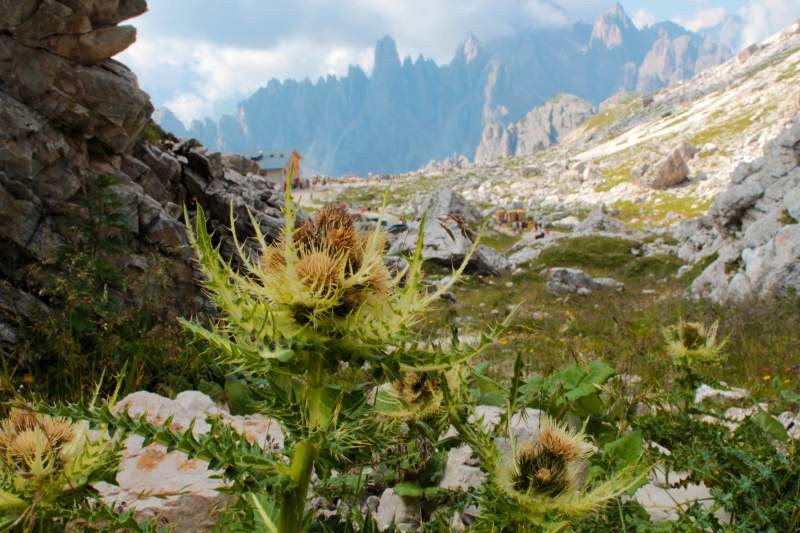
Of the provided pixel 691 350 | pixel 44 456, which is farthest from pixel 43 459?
pixel 691 350

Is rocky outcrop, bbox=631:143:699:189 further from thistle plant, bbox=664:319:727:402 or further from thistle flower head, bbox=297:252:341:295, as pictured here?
thistle flower head, bbox=297:252:341:295

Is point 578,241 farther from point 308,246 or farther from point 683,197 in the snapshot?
point 683,197

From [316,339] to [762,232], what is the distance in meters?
17.4

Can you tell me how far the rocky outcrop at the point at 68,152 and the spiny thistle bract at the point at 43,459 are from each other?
4242mm

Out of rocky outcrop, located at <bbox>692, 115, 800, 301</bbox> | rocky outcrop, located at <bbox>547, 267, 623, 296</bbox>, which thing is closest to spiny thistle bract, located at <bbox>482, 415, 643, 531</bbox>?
rocky outcrop, located at <bbox>692, 115, 800, 301</bbox>

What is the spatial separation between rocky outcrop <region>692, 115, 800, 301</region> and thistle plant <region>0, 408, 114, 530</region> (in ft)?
44.3

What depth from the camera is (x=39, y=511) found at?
1.70 meters

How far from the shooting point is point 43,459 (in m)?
1.84

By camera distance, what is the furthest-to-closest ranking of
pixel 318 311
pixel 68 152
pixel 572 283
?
pixel 572 283 < pixel 68 152 < pixel 318 311

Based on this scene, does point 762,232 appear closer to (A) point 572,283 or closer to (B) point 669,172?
(A) point 572,283

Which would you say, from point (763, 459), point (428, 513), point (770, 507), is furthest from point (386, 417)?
point (763, 459)

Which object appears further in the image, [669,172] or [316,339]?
[669,172]

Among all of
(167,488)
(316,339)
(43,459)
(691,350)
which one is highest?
(691,350)

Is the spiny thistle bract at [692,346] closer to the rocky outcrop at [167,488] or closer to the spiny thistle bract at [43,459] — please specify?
the rocky outcrop at [167,488]
